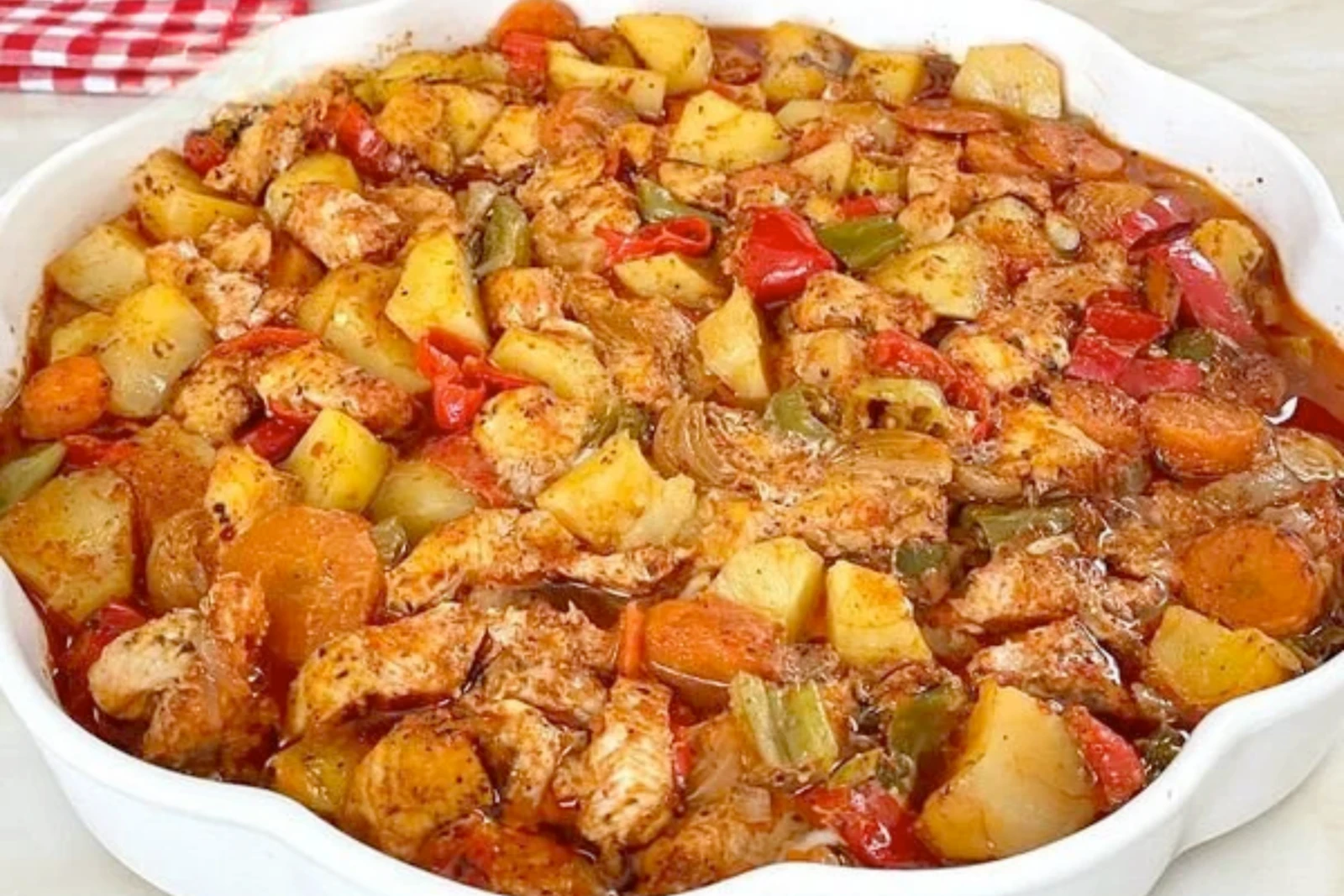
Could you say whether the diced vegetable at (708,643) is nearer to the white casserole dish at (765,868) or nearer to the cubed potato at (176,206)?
the white casserole dish at (765,868)

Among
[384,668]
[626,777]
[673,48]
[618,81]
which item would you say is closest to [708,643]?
[626,777]

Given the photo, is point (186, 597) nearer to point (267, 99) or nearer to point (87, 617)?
point (87, 617)

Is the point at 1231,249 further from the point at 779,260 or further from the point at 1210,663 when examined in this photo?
the point at 1210,663

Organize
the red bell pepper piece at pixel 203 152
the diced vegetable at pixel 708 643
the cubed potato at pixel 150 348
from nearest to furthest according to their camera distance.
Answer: the diced vegetable at pixel 708 643, the cubed potato at pixel 150 348, the red bell pepper piece at pixel 203 152

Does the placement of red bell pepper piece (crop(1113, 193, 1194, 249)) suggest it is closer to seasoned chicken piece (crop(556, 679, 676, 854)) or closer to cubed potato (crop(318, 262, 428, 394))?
cubed potato (crop(318, 262, 428, 394))

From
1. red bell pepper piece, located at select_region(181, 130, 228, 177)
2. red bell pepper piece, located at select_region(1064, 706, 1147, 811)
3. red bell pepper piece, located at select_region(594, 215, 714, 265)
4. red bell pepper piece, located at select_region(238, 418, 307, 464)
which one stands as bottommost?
red bell pepper piece, located at select_region(1064, 706, 1147, 811)

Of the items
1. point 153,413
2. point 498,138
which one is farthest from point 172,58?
point 153,413

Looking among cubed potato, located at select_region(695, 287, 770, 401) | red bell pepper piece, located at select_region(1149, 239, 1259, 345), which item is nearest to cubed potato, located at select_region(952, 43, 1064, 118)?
red bell pepper piece, located at select_region(1149, 239, 1259, 345)

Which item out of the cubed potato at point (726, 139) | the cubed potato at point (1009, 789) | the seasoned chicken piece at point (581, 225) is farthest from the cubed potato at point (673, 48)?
the cubed potato at point (1009, 789)
